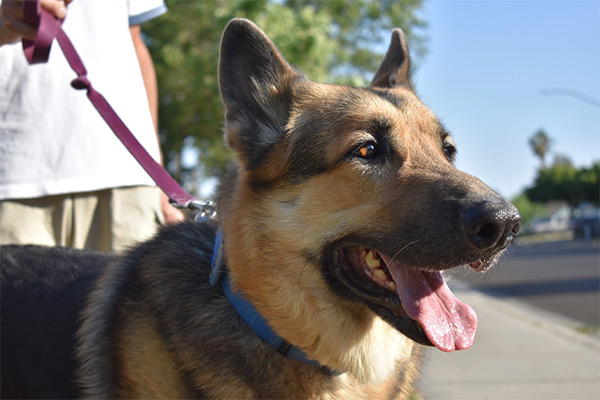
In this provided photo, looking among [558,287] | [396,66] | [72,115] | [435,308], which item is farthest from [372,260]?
[558,287]

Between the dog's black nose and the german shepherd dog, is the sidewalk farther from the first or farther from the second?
the dog's black nose

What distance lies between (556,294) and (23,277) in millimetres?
12557

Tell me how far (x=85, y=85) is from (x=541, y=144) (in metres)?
136

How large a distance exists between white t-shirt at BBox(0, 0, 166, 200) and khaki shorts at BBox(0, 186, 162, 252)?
102 mm

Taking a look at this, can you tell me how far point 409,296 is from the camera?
8.41 feet

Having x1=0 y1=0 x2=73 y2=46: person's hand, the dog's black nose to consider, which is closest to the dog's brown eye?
the dog's black nose

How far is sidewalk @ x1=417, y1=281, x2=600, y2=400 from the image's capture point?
5332 mm

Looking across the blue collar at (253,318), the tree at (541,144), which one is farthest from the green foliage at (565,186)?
the blue collar at (253,318)

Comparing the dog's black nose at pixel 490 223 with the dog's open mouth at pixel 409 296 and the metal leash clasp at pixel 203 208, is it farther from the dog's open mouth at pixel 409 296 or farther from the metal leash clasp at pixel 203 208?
the metal leash clasp at pixel 203 208

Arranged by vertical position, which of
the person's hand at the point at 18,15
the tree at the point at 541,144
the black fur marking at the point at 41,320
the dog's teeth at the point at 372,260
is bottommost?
the tree at the point at 541,144

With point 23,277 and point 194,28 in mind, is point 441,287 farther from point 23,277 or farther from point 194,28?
point 194,28

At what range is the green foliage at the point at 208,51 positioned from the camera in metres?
14.9

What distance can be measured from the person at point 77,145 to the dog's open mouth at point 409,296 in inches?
51.2

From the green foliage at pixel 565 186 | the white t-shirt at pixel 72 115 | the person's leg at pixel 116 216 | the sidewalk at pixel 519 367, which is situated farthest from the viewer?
the green foliage at pixel 565 186
